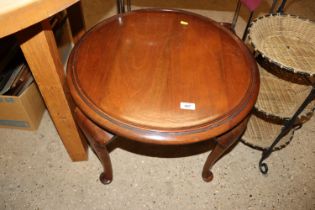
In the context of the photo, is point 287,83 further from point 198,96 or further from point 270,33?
point 198,96

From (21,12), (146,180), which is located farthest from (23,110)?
(21,12)

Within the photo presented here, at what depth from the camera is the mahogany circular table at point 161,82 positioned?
0.72 metres

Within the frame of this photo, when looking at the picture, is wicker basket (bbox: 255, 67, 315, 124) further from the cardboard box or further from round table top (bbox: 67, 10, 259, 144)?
the cardboard box

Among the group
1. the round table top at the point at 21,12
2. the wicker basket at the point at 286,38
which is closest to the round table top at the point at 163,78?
the wicker basket at the point at 286,38

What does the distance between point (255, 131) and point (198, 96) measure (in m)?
0.66

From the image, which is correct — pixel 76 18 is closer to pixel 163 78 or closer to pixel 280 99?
pixel 163 78

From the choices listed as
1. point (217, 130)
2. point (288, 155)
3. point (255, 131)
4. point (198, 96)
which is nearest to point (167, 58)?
point (198, 96)

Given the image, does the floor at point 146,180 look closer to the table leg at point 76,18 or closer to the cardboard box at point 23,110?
the cardboard box at point 23,110

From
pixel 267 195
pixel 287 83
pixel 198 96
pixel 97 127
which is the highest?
pixel 198 96

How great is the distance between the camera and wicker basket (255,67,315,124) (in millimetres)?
1054

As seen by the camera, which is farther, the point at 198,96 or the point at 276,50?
the point at 276,50

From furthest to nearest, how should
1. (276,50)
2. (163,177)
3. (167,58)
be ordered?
(163,177), (276,50), (167,58)

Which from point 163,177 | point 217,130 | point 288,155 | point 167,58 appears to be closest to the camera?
point 217,130

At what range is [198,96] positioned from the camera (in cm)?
77
